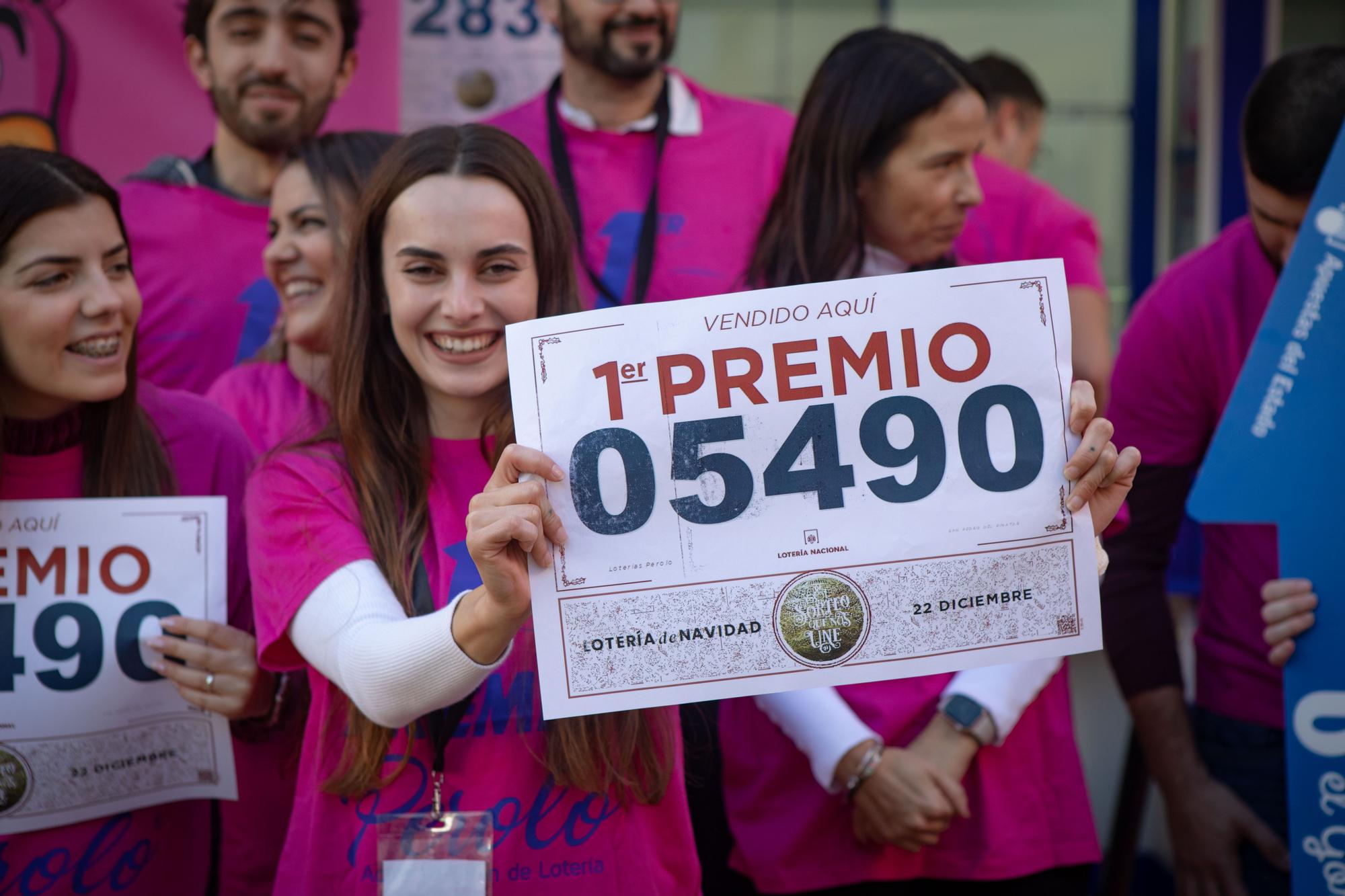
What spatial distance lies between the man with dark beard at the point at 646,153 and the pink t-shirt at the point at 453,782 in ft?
3.81

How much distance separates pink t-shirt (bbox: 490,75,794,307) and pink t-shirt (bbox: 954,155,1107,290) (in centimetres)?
59

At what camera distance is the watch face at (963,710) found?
241 centimetres

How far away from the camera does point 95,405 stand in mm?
2293

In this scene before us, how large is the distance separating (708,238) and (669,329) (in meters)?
1.32

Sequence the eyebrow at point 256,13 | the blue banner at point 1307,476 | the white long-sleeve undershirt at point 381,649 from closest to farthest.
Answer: the white long-sleeve undershirt at point 381,649, the blue banner at point 1307,476, the eyebrow at point 256,13

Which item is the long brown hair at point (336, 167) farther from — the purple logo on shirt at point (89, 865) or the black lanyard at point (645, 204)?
the purple logo on shirt at point (89, 865)

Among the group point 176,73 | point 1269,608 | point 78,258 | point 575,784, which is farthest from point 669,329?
point 176,73

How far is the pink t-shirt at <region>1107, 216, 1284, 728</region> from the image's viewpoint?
2.66m

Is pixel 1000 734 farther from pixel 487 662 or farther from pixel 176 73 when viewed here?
pixel 176 73

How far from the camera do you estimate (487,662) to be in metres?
1.80

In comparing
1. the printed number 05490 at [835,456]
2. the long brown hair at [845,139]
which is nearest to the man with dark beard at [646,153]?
the long brown hair at [845,139]

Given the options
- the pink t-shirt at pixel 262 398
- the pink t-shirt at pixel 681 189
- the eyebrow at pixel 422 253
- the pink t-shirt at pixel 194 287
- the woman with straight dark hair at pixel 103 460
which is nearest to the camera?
the eyebrow at pixel 422 253

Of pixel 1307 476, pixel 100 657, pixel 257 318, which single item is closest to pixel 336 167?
pixel 257 318

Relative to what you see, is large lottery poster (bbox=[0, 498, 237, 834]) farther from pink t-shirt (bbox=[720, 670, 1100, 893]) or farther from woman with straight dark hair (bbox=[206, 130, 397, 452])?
pink t-shirt (bbox=[720, 670, 1100, 893])
